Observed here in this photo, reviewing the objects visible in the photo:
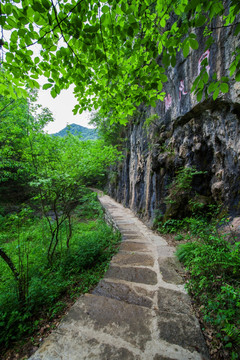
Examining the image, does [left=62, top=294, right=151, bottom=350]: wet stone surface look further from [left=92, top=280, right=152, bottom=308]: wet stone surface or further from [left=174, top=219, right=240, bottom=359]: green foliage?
[left=174, top=219, right=240, bottom=359]: green foliage

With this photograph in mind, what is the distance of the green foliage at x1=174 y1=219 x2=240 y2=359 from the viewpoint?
1439mm

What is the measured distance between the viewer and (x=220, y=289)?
194 cm

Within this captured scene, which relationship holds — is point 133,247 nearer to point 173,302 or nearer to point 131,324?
point 173,302

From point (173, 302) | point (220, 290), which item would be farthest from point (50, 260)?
point (220, 290)

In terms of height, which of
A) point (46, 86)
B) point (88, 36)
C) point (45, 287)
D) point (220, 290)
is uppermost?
point (88, 36)

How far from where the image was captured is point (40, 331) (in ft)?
6.13

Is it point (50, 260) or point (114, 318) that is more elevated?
point (114, 318)

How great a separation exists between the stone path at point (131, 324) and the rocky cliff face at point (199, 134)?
245 cm

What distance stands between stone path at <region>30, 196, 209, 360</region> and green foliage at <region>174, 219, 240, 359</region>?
8.4 inches

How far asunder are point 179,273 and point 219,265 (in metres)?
0.95

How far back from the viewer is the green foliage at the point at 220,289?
144cm

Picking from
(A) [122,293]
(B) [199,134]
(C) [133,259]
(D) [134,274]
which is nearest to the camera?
(A) [122,293]

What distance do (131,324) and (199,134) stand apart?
16.1 feet

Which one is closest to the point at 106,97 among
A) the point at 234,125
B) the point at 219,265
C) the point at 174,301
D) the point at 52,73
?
the point at 52,73
